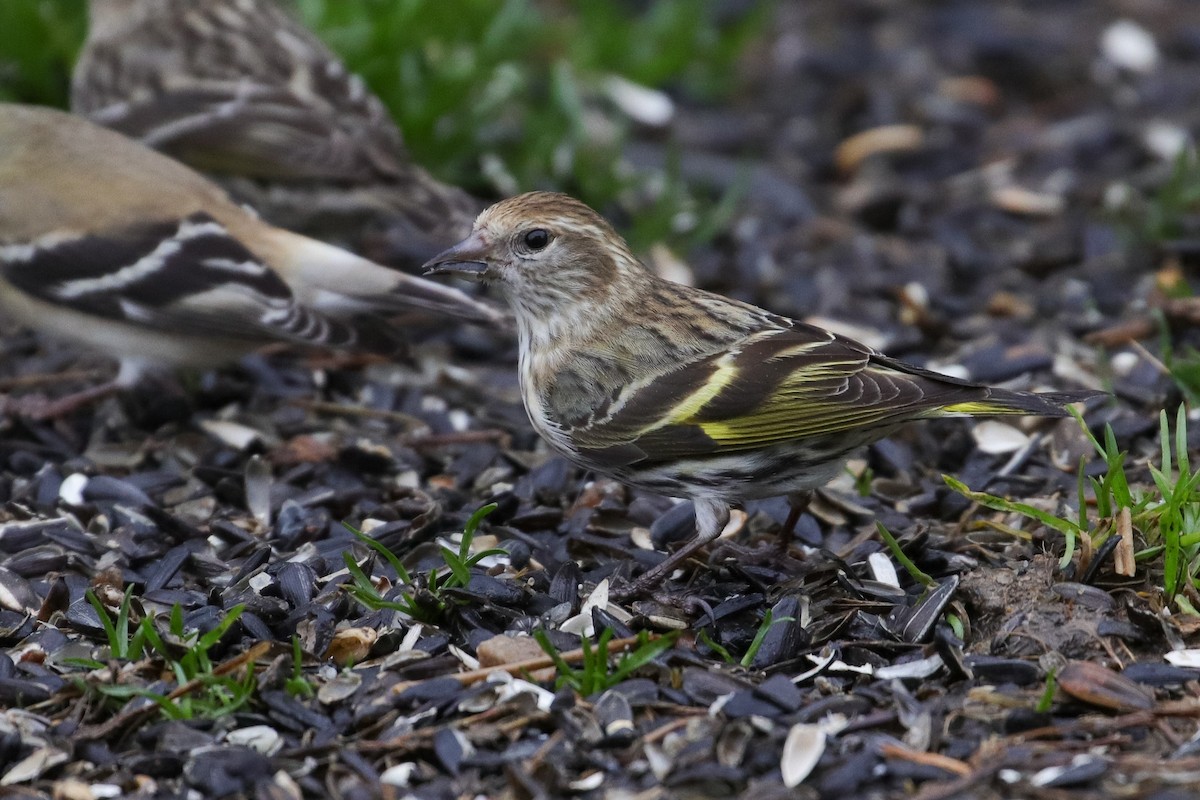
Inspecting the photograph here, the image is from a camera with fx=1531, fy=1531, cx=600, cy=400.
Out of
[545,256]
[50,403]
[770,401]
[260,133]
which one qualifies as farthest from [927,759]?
[260,133]

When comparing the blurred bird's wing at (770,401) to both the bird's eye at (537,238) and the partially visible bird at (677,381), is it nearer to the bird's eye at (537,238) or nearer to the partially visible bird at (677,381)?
the partially visible bird at (677,381)

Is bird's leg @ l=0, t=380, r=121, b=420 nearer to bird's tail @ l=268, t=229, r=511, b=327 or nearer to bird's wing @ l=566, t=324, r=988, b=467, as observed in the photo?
bird's tail @ l=268, t=229, r=511, b=327

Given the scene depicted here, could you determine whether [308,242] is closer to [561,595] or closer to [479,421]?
[479,421]

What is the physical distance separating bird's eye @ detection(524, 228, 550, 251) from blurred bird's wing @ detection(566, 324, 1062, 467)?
1.88ft

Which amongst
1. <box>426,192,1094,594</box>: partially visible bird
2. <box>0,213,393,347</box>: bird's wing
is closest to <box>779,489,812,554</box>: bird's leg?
<box>426,192,1094,594</box>: partially visible bird

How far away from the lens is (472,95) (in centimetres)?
771

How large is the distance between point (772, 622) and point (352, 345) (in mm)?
2266

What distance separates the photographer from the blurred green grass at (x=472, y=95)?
752 cm

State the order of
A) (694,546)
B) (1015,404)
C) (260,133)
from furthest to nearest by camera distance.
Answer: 1. (260,133)
2. (694,546)
3. (1015,404)

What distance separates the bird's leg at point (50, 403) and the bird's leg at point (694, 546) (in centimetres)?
266

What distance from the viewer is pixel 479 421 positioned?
611 centimetres

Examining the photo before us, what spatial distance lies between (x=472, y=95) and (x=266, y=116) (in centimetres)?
120

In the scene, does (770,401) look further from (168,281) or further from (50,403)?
(50,403)

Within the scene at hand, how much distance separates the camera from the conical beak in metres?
4.85
